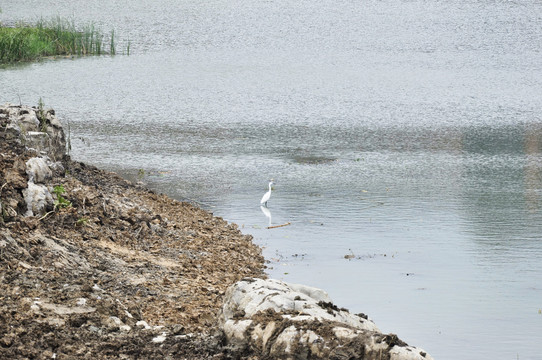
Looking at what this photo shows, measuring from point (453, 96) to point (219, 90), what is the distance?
5.91 metres

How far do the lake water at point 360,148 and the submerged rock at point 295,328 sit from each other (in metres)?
1.91

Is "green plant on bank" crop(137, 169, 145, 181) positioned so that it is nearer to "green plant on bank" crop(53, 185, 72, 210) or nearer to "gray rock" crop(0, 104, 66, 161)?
"gray rock" crop(0, 104, 66, 161)

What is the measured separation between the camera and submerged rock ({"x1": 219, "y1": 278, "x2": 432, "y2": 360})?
4.15 metres

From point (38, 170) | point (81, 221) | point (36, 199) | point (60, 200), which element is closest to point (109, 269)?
point (81, 221)

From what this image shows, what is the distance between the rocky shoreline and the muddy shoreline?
0.01m

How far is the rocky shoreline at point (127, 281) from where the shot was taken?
14.5 feet

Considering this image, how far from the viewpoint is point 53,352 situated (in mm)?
4480

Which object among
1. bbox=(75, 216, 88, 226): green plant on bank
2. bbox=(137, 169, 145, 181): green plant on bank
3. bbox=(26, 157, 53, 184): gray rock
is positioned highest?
bbox=(26, 157, 53, 184): gray rock

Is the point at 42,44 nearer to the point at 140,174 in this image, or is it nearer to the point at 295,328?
the point at 140,174

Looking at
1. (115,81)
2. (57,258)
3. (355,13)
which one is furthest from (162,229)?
(355,13)

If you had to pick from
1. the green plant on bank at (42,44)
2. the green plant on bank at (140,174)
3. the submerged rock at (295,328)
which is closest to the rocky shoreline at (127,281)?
the submerged rock at (295,328)

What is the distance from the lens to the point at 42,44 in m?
26.7

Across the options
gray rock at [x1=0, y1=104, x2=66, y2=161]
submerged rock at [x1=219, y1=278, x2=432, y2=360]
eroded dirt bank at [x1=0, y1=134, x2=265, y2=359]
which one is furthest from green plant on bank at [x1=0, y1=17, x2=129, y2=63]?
submerged rock at [x1=219, y1=278, x2=432, y2=360]

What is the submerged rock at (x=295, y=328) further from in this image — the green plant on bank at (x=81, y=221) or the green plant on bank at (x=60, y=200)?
the green plant on bank at (x=60, y=200)
